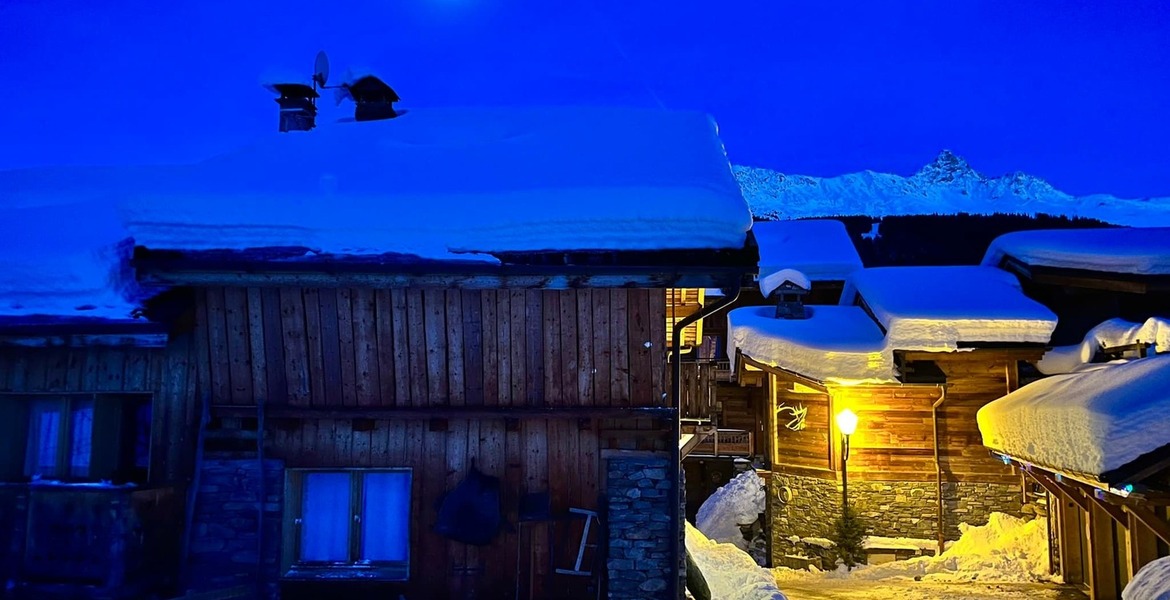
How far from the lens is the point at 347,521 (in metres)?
8.34

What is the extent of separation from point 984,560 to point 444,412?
11.8m

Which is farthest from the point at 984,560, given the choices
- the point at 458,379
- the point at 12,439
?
the point at 12,439

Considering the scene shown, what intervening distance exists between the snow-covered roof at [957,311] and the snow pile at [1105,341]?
0.53 meters

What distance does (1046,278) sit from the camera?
1706cm

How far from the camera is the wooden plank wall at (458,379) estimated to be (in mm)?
8008

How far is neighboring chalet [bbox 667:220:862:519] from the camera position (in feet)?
62.7

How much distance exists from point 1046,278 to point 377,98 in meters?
15.0

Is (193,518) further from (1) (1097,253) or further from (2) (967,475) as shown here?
(1) (1097,253)

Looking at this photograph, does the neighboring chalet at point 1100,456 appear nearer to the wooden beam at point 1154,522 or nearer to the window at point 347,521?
the wooden beam at point 1154,522

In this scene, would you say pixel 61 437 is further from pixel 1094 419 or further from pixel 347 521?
pixel 1094 419

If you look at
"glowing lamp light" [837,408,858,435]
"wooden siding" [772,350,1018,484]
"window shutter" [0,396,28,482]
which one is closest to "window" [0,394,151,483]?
"window shutter" [0,396,28,482]

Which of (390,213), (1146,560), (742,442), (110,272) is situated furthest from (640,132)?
(742,442)

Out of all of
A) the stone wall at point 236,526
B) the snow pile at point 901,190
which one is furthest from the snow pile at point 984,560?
the snow pile at point 901,190

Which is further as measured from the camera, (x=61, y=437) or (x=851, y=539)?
(x=851, y=539)
